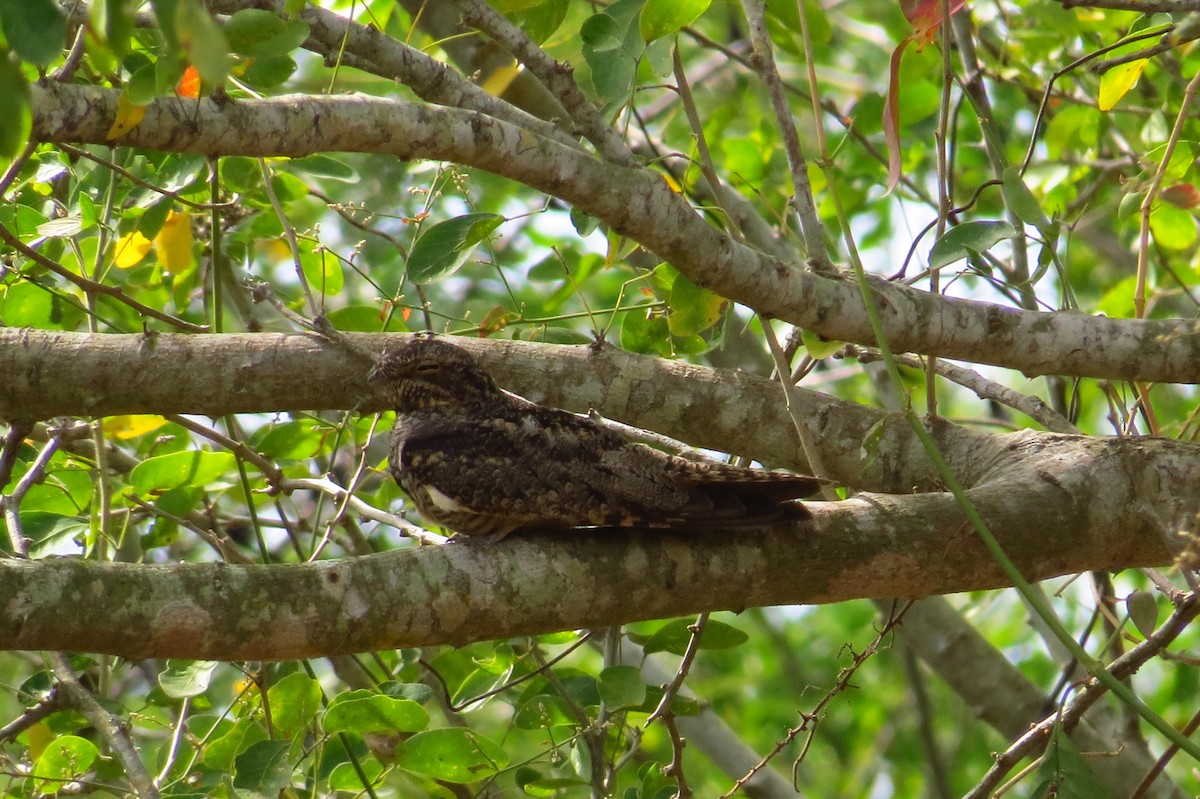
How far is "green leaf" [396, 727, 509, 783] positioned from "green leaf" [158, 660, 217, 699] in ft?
1.84

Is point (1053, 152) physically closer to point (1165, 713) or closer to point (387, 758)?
point (1165, 713)

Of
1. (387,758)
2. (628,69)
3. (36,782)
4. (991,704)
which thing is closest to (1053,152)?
(991,704)

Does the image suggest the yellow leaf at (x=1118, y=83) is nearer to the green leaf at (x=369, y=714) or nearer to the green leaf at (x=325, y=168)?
the green leaf at (x=325, y=168)

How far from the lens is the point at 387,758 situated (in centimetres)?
290

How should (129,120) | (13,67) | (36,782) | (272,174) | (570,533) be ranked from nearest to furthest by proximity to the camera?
1. (13,67)
2. (129,120)
3. (570,533)
4. (36,782)
5. (272,174)

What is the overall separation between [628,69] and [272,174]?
4.30 feet

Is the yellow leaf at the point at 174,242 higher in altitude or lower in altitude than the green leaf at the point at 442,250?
higher

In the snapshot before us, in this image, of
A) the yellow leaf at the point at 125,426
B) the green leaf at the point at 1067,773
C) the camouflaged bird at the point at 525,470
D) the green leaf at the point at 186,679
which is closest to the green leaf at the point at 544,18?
the camouflaged bird at the point at 525,470

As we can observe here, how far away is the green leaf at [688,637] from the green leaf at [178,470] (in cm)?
127

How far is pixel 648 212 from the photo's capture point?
2.74 m

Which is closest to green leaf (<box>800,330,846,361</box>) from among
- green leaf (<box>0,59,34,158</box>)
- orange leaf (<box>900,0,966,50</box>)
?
orange leaf (<box>900,0,966,50</box>)

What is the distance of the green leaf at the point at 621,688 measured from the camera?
2957mm

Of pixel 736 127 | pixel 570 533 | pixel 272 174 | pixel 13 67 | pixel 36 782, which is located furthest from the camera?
pixel 736 127

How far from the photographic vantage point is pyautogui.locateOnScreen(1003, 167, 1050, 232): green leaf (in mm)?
2902
